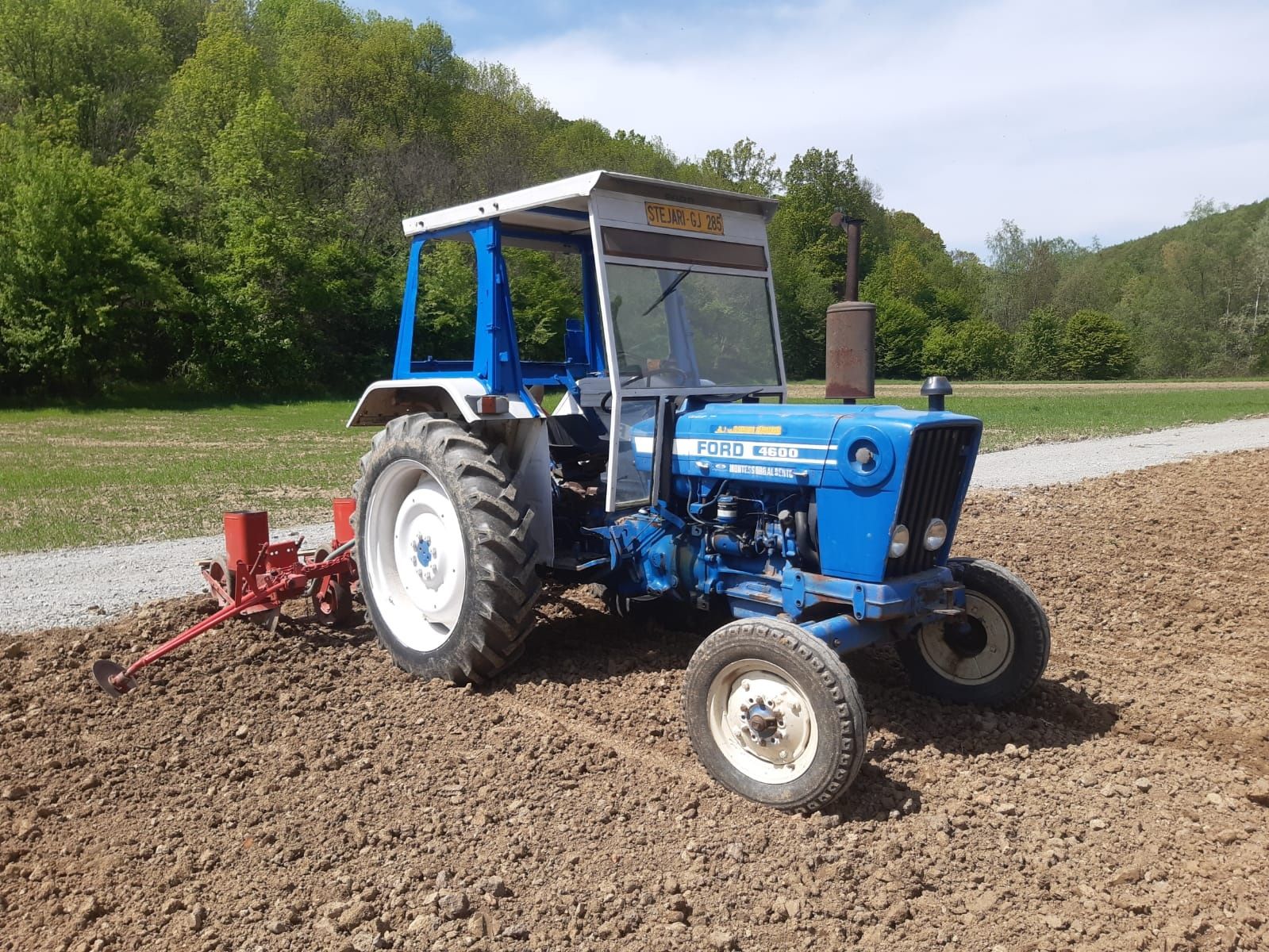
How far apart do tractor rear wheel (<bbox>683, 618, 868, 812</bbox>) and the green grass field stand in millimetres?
3855

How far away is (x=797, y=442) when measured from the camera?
429cm

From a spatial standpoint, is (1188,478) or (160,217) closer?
(1188,478)

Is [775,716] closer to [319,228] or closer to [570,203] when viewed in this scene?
[570,203]

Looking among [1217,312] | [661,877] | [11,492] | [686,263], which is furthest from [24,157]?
[1217,312]

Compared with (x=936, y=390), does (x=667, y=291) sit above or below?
above

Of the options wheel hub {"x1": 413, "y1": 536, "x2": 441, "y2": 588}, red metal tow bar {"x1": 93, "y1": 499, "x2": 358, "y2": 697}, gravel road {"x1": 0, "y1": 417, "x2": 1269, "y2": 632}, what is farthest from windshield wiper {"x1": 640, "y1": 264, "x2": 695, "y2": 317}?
gravel road {"x1": 0, "y1": 417, "x2": 1269, "y2": 632}

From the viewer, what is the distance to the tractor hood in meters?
4.03

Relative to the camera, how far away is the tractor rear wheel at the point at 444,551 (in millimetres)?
4777

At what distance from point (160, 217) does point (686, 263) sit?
32309 mm

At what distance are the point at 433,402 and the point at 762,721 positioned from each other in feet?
9.37

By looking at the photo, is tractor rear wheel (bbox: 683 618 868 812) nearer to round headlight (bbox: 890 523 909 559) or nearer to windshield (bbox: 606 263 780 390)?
round headlight (bbox: 890 523 909 559)

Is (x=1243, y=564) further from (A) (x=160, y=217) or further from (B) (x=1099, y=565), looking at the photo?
(A) (x=160, y=217)

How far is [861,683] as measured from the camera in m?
4.97

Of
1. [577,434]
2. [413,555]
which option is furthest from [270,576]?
[577,434]
